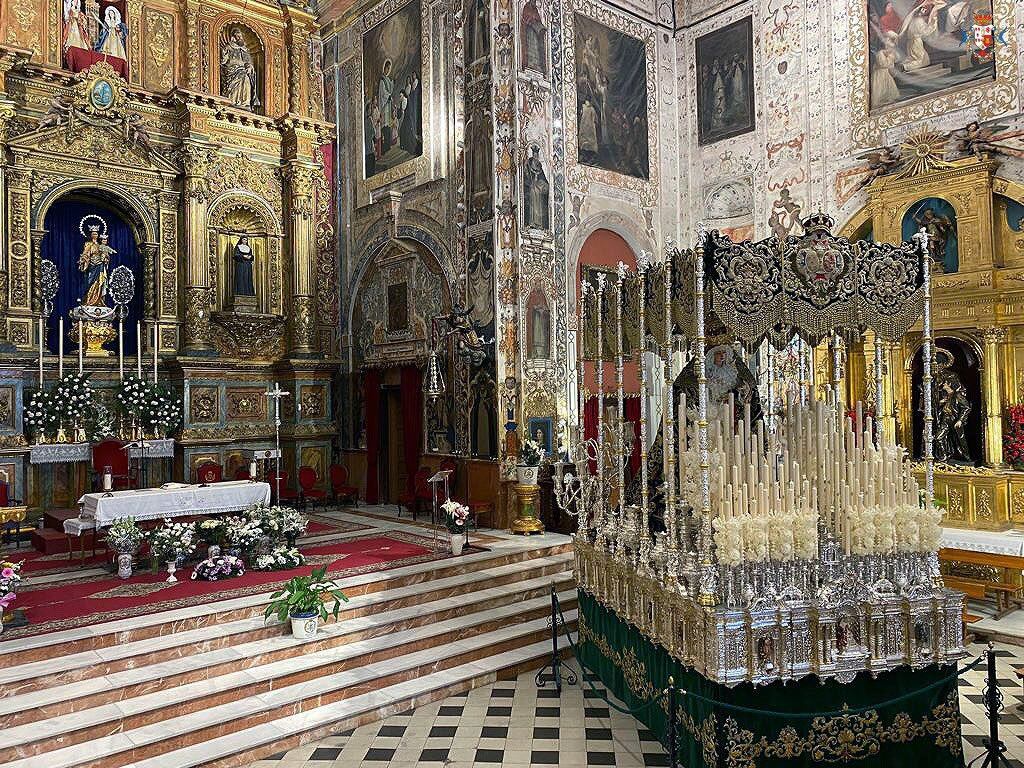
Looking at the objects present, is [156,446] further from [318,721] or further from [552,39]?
[552,39]

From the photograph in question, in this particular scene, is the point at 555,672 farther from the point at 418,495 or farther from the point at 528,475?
the point at 418,495

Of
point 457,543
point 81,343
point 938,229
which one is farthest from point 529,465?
point 81,343

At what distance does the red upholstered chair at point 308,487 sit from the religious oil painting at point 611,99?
24.5 ft

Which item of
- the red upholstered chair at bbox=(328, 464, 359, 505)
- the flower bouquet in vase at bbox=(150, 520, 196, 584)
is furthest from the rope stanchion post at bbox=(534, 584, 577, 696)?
the red upholstered chair at bbox=(328, 464, 359, 505)

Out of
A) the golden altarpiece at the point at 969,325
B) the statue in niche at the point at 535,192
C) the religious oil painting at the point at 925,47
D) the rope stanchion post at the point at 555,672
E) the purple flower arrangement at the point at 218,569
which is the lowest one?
the rope stanchion post at the point at 555,672

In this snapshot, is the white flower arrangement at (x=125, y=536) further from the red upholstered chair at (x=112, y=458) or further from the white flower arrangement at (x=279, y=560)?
the red upholstered chair at (x=112, y=458)

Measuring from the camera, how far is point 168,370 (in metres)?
14.6

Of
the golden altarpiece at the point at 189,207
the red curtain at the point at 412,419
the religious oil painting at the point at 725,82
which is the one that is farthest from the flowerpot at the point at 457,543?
the religious oil painting at the point at 725,82

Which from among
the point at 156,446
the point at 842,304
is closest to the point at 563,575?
the point at 842,304

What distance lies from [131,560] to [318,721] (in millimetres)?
3947

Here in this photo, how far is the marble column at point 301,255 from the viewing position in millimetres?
15867

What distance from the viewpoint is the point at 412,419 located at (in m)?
14.6

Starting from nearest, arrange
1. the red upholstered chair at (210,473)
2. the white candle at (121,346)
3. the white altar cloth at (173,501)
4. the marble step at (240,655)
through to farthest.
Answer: the marble step at (240,655)
the white altar cloth at (173,501)
the red upholstered chair at (210,473)
the white candle at (121,346)

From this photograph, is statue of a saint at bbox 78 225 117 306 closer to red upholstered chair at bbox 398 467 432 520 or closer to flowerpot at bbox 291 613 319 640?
red upholstered chair at bbox 398 467 432 520
